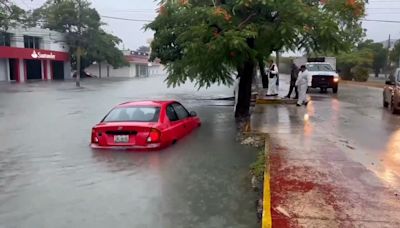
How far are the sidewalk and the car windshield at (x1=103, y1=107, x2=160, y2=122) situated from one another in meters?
2.97

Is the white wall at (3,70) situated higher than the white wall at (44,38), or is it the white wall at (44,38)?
the white wall at (44,38)

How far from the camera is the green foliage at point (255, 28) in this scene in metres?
12.0

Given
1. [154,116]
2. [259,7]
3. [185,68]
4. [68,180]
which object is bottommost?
[68,180]

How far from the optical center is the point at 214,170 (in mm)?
8992

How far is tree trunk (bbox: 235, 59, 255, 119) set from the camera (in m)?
16.1

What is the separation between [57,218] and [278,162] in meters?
3.89

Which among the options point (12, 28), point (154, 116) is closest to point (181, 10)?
point (154, 116)

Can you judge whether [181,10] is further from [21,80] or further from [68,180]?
[21,80]

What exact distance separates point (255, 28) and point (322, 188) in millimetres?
7167

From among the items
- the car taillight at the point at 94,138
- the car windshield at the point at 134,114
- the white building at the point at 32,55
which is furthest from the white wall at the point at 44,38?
the car taillight at the point at 94,138

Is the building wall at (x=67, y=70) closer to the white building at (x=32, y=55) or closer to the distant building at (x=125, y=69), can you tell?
the white building at (x=32, y=55)

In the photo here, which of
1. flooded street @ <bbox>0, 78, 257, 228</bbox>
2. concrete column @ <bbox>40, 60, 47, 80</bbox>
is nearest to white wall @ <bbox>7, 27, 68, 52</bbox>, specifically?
concrete column @ <bbox>40, 60, 47, 80</bbox>

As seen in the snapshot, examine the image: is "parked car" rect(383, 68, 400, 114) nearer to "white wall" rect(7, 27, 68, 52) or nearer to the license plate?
the license plate

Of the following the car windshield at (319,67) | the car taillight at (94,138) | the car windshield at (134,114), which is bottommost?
the car taillight at (94,138)
